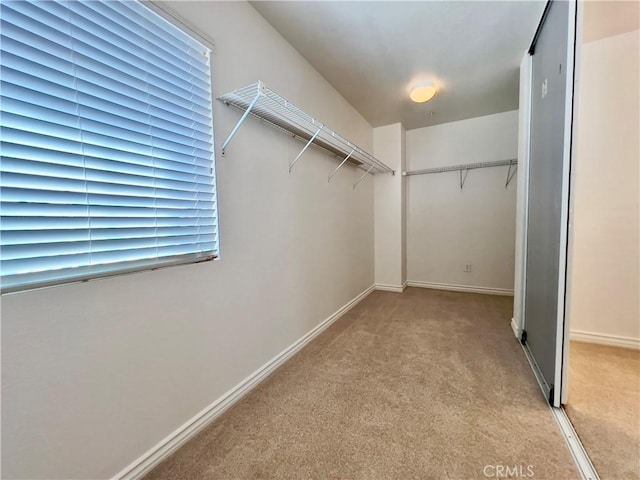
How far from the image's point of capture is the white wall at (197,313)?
868 millimetres

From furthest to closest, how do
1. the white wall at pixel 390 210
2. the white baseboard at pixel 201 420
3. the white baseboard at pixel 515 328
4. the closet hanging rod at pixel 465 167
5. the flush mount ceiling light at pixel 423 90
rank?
the white wall at pixel 390 210 → the closet hanging rod at pixel 465 167 → the flush mount ceiling light at pixel 423 90 → the white baseboard at pixel 515 328 → the white baseboard at pixel 201 420

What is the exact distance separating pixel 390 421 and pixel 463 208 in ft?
10.9

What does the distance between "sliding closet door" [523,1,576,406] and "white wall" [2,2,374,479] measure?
1.70 meters

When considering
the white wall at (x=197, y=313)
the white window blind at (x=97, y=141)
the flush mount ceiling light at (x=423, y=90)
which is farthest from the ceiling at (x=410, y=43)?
the white window blind at (x=97, y=141)

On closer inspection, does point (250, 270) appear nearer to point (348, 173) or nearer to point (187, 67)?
point (187, 67)

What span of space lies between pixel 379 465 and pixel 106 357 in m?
1.27

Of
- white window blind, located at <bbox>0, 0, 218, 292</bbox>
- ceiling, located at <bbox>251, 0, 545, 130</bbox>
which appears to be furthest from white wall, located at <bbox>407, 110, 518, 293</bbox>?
white window blind, located at <bbox>0, 0, 218, 292</bbox>

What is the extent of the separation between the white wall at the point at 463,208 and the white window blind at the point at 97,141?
3518mm

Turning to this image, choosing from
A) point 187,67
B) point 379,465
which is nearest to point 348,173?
point 187,67

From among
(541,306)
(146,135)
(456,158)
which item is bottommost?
(541,306)

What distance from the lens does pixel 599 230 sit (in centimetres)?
218

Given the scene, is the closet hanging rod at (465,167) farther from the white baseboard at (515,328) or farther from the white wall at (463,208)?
the white baseboard at (515,328)

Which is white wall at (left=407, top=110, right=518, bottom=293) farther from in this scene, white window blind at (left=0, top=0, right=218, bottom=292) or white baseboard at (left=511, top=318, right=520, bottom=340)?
white window blind at (left=0, top=0, right=218, bottom=292)

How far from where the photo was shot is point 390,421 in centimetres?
141
